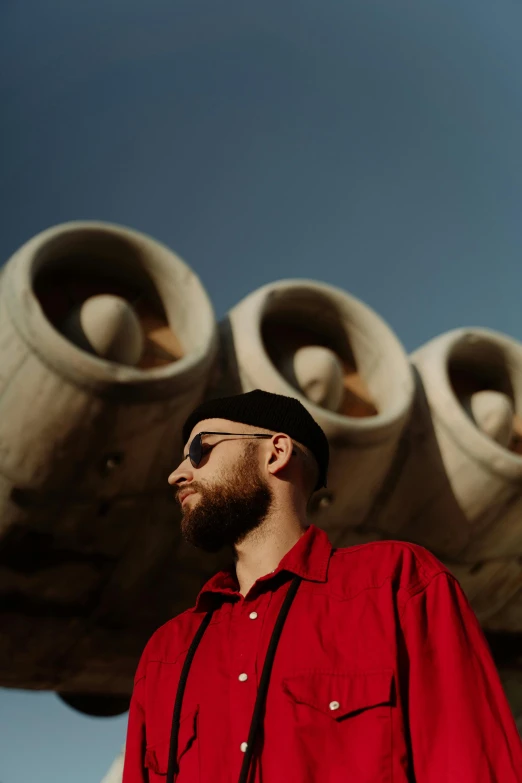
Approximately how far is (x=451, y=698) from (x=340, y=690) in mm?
289

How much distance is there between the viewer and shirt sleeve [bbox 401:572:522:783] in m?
1.93

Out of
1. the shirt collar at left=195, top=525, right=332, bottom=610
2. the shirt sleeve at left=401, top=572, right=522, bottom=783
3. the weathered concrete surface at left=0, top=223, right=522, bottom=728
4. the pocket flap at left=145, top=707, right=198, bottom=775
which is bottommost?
the weathered concrete surface at left=0, top=223, right=522, bottom=728

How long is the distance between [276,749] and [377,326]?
632cm

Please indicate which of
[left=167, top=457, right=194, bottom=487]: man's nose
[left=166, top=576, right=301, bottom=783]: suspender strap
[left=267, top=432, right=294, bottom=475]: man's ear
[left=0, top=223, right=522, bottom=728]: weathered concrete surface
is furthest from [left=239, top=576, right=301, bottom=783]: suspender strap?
[left=0, top=223, right=522, bottom=728]: weathered concrete surface

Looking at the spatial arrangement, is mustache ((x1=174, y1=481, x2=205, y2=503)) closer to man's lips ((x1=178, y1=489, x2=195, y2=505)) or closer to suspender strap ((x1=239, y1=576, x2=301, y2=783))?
man's lips ((x1=178, y1=489, x2=195, y2=505))

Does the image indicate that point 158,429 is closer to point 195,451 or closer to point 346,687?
point 195,451

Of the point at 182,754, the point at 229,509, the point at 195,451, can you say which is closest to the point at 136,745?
the point at 182,754

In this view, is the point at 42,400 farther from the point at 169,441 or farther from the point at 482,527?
the point at 482,527

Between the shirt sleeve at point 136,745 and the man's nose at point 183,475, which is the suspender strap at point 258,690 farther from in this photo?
the man's nose at point 183,475

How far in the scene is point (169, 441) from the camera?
22.3 feet

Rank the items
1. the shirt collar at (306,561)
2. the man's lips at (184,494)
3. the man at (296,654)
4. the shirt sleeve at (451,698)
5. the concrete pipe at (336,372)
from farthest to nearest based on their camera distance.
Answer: the concrete pipe at (336,372), the man's lips at (184,494), the shirt collar at (306,561), the man at (296,654), the shirt sleeve at (451,698)

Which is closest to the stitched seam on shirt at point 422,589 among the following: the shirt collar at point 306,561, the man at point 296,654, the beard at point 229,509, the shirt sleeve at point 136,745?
the man at point 296,654

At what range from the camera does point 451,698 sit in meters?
2.05

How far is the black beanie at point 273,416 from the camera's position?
2.91 m
